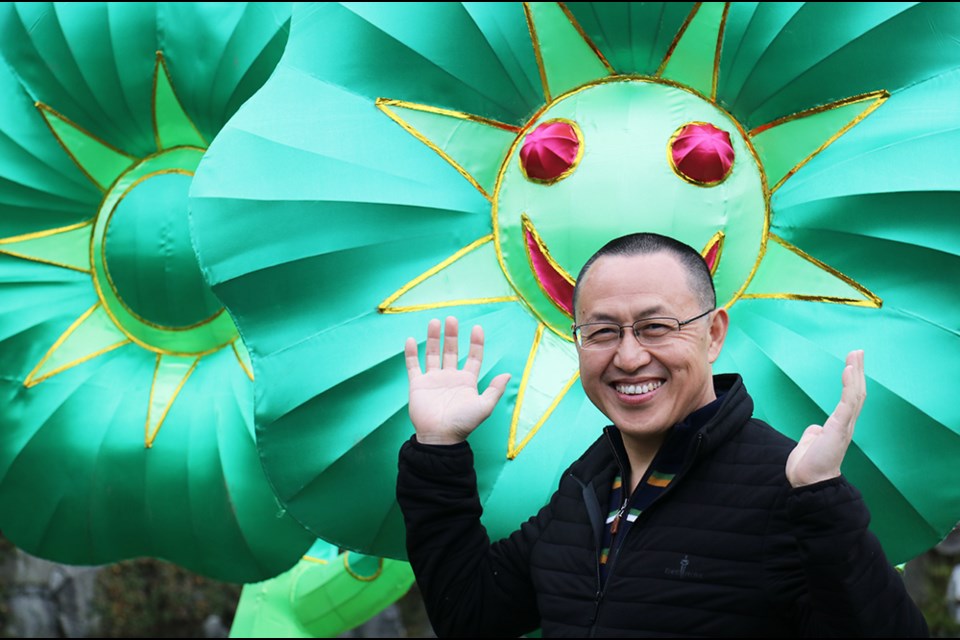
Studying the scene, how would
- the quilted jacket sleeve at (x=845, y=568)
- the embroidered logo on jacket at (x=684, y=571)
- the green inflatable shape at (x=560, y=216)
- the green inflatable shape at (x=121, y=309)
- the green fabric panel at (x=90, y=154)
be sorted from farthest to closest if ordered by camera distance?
1. the green fabric panel at (x=90, y=154)
2. the green inflatable shape at (x=121, y=309)
3. the green inflatable shape at (x=560, y=216)
4. the embroidered logo on jacket at (x=684, y=571)
5. the quilted jacket sleeve at (x=845, y=568)

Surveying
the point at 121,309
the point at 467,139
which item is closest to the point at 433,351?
the point at 467,139

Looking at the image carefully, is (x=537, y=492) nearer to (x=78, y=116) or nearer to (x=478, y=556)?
(x=478, y=556)

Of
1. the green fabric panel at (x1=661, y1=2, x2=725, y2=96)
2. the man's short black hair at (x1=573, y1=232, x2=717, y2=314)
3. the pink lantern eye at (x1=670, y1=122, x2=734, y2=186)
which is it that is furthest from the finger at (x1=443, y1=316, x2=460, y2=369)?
the green fabric panel at (x1=661, y1=2, x2=725, y2=96)

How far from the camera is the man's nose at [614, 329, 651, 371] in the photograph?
128 cm

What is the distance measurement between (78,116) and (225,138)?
2.55 feet

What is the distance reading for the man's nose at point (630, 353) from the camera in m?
1.28

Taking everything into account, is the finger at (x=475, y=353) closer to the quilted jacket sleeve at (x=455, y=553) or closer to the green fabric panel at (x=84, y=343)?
the quilted jacket sleeve at (x=455, y=553)

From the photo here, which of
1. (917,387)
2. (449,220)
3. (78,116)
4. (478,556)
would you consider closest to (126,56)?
(78,116)

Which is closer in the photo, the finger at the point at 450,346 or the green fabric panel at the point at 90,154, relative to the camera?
the finger at the point at 450,346

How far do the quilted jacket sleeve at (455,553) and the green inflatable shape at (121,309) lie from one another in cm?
→ 105

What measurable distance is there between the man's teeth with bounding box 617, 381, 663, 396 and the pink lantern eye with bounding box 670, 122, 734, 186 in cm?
66

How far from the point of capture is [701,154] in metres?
1.84

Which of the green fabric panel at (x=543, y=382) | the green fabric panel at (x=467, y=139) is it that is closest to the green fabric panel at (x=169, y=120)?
the green fabric panel at (x=467, y=139)

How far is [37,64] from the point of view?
8.25 feet
